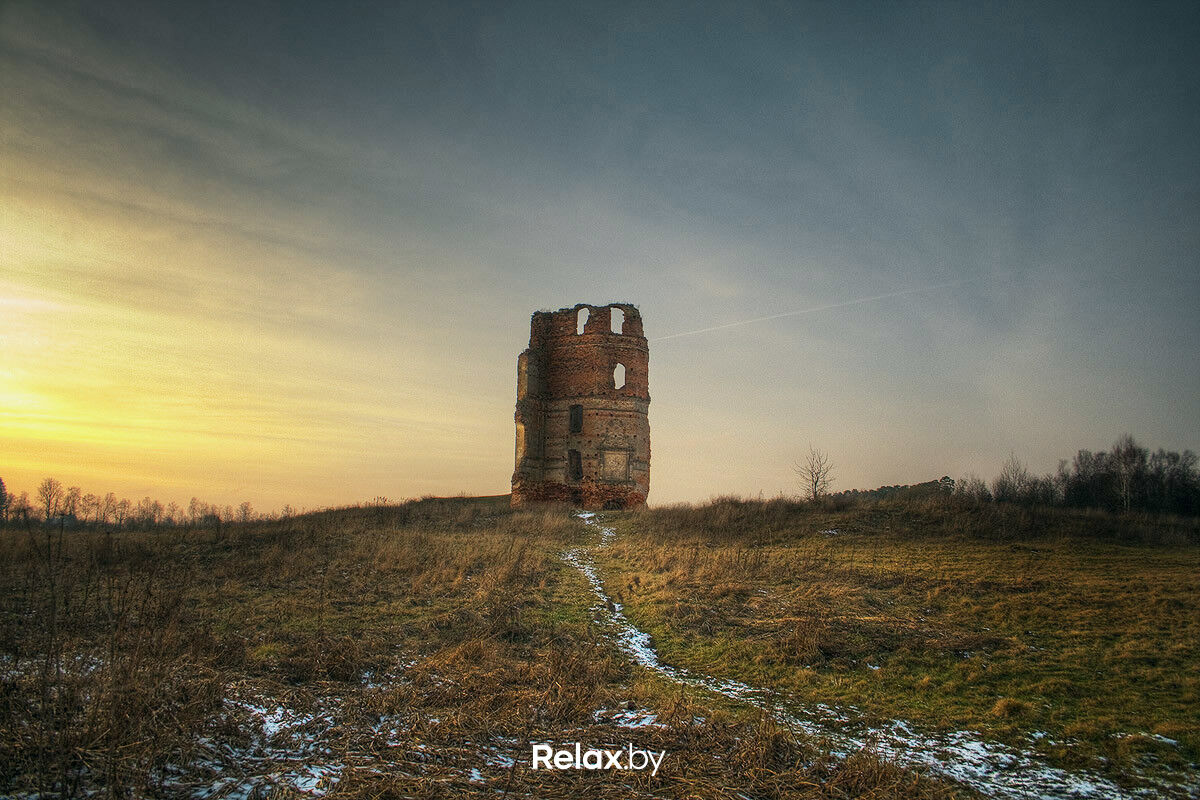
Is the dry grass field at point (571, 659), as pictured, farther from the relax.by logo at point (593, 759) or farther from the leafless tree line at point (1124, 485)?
the leafless tree line at point (1124, 485)

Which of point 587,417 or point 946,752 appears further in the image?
point 587,417

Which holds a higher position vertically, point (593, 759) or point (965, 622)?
point (593, 759)

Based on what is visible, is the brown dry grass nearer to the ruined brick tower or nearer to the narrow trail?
the narrow trail

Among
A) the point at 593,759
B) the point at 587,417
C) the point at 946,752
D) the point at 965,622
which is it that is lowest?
the point at 946,752

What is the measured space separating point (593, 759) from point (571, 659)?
8.91 ft

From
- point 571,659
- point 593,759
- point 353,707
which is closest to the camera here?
point 593,759

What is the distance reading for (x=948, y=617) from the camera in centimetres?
998

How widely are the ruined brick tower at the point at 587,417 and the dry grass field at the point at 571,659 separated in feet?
37.1

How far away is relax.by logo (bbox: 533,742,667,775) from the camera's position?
4504mm

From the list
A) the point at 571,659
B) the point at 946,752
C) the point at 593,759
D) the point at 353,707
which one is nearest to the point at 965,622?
the point at 946,752

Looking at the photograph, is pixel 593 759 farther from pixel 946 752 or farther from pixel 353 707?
pixel 946 752

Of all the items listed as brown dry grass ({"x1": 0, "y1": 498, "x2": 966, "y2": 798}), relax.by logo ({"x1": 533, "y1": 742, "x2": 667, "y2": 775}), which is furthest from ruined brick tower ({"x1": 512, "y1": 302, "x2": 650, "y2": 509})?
relax.by logo ({"x1": 533, "y1": 742, "x2": 667, "y2": 775})

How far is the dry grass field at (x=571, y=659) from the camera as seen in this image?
413 cm

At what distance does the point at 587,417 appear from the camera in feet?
96.2
